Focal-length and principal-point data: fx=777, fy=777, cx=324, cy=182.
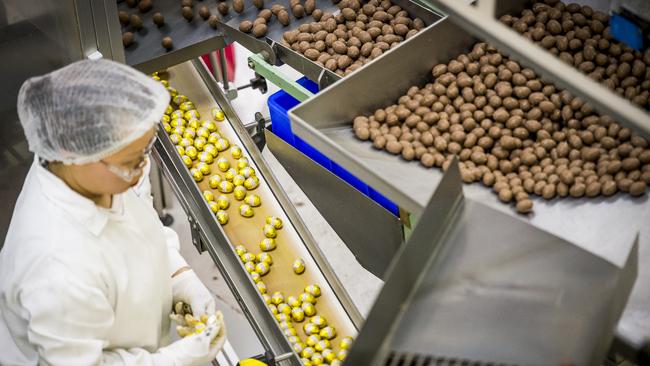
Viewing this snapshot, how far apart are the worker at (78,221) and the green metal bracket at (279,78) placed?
973mm

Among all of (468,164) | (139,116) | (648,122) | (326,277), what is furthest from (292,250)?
(648,122)

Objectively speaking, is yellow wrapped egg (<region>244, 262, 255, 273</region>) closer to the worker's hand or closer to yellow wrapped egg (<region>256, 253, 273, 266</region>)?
yellow wrapped egg (<region>256, 253, 273, 266</region>)

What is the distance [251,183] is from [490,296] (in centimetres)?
171

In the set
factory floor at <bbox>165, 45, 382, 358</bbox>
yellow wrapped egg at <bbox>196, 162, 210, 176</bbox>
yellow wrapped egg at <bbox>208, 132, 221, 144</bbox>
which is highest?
yellow wrapped egg at <bbox>208, 132, 221, 144</bbox>

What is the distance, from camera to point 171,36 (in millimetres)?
3309

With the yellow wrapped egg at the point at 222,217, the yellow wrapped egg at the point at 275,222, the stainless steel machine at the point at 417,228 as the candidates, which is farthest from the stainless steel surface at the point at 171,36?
the yellow wrapped egg at the point at 275,222

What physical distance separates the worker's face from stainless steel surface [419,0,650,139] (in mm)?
855

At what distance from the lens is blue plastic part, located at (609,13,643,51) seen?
71.6 inches

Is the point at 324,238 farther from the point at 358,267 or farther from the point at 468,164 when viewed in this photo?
the point at 468,164

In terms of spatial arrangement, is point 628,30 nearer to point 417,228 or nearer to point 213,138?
point 417,228

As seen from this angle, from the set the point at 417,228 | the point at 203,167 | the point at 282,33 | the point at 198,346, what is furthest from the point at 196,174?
the point at 417,228

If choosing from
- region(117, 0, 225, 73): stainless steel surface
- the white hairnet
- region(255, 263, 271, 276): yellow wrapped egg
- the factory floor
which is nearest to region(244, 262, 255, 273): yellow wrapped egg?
region(255, 263, 271, 276): yellow wrapped egg

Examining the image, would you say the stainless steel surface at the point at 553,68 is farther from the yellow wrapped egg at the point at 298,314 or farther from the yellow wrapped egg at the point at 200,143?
the yellow wrapped egg at the point at 200,143

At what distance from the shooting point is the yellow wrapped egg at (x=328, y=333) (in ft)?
9.53
